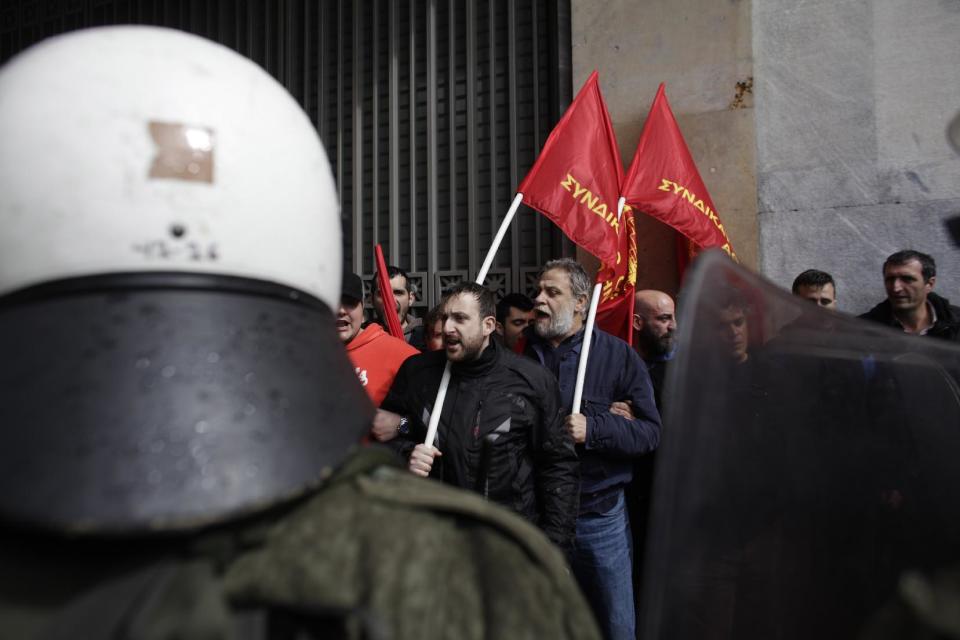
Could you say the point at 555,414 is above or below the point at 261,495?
below

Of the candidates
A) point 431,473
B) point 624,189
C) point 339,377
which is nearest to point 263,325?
point 339,377

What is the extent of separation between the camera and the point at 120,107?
3.29ft

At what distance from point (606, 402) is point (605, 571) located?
76 centimetres

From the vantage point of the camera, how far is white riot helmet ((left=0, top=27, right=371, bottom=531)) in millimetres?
816

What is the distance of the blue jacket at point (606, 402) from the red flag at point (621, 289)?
507mm

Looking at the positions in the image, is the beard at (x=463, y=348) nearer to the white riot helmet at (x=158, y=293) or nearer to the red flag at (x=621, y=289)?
the red flag at (x=621, y=289)

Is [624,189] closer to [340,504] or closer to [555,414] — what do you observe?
[555,414]

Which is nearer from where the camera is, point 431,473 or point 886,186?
point 431,473

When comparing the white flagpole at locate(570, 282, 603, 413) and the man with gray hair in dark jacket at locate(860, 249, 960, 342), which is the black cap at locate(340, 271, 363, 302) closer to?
the white flagpole at locate(570, 282, 603, 413)

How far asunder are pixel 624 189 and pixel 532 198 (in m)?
0.63

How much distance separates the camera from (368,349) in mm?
3639

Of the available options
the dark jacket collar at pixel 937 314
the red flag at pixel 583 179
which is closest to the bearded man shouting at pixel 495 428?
the red flag at pixel 583 179

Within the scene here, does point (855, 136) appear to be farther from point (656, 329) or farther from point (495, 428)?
point (495, 428)

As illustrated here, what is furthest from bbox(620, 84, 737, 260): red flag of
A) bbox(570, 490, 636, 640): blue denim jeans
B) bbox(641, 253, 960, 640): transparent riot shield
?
bbox(641, 253, 960, 640): transparent riot shield
